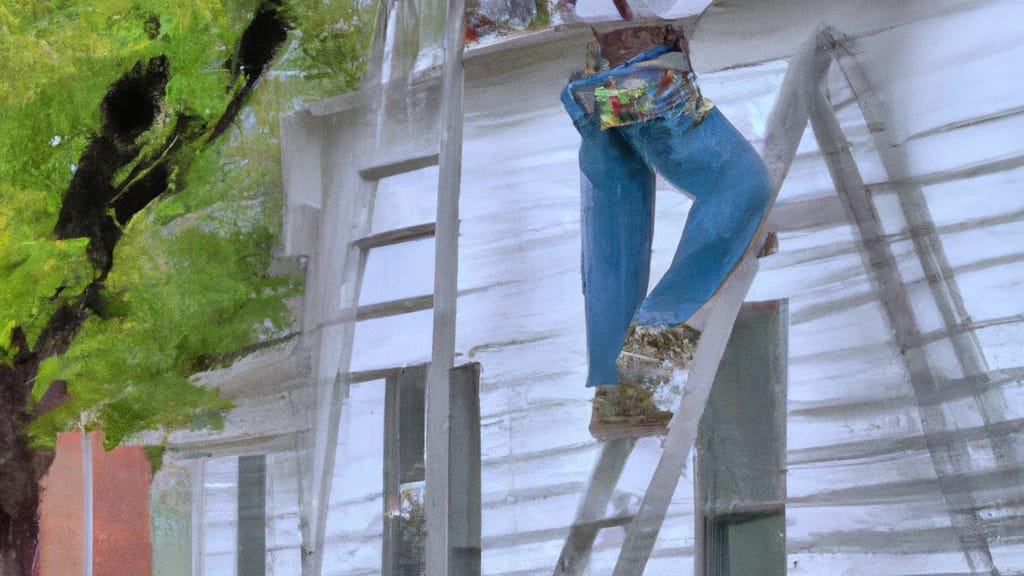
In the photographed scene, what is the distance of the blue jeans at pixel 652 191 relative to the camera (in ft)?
7.37

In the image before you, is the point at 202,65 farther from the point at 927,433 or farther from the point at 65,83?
the point at 927,433

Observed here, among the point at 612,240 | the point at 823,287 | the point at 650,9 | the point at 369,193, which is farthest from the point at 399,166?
the point at 823,287

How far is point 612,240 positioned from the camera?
2410mm

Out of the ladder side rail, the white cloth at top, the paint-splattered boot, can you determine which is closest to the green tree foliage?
the ladder side rail

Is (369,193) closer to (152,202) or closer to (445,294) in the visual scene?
(445,294)

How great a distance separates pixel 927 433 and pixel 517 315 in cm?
90

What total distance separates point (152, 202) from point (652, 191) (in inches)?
56.4

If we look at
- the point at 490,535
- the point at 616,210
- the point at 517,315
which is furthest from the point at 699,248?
the point at 490,535

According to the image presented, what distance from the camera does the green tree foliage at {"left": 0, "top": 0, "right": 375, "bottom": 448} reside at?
2.99m

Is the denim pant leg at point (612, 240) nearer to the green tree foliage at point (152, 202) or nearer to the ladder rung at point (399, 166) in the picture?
the ladder rung at point (399, 166)

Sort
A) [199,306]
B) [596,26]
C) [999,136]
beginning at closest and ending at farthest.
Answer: [999,136]
[596,26]
[199,306]

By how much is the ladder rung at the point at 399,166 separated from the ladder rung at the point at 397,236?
147mm

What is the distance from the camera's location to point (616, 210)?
2.41 meters

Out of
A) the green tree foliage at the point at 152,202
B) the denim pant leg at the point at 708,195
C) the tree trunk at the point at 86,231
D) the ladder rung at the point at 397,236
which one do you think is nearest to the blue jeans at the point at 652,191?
the denim pant leg at the point at 708,195
